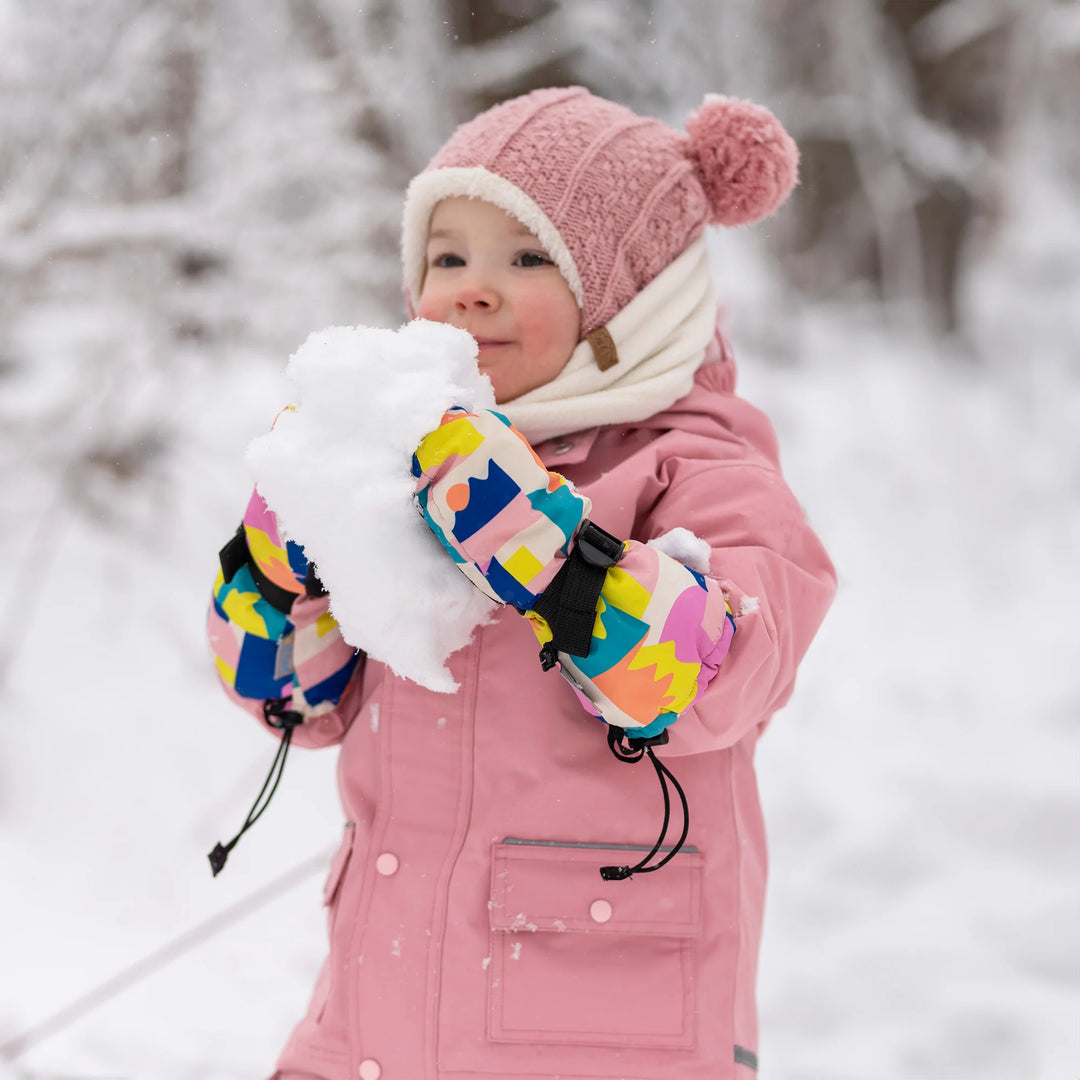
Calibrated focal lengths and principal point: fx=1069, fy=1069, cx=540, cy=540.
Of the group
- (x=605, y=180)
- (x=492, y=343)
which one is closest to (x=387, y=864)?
(x=492, y=343)

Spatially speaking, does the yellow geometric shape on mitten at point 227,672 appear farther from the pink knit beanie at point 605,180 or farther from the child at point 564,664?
the pink knit beanie at point 605,180

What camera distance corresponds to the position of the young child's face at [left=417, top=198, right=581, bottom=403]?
3.92 ft

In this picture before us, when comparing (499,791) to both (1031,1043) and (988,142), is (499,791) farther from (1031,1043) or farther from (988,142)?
(988,142)

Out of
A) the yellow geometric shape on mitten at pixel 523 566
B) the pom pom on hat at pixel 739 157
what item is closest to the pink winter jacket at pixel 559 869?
the yellow geometric shape on mitten at pixel 523 566

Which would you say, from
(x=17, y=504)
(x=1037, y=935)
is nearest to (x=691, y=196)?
(x=1037, y=935)

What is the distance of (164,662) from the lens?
2.92 metres

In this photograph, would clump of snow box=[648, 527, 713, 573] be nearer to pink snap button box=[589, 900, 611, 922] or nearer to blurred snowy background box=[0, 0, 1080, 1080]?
pink snap button box=[589, 900, 611, 922]

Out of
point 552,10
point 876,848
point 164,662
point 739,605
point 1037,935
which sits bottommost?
point 739,605

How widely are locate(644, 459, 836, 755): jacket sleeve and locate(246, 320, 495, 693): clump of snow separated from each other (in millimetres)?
248

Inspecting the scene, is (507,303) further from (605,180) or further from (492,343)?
(605,180)

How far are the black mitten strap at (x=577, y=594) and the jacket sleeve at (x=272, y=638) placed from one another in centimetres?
35

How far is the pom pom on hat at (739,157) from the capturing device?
1.33 meters

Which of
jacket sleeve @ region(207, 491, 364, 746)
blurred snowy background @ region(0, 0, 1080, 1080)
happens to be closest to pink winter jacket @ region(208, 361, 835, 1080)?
jacket sleeve @ region(207, 491, 364, 746)

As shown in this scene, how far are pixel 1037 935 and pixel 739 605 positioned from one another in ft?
5.56
